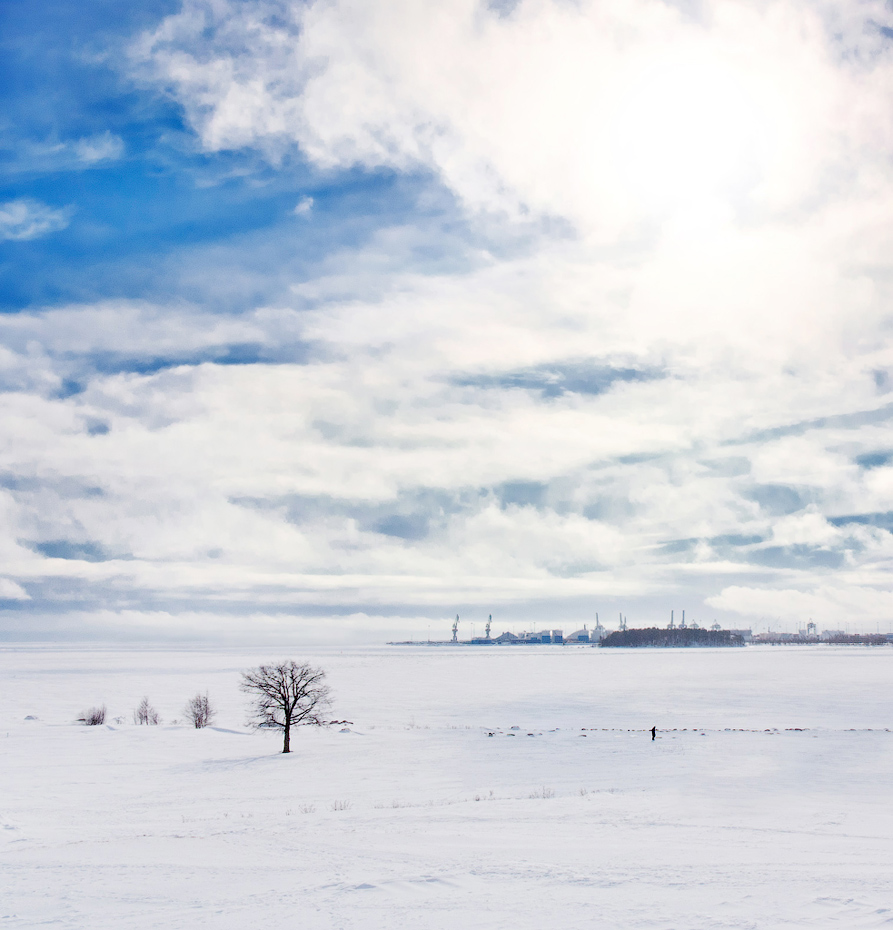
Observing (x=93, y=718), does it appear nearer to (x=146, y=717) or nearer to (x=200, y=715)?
(x=146, y=717)

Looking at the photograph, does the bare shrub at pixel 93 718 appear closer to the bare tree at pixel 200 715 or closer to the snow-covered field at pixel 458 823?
the snow-covered field at pixel 458 823

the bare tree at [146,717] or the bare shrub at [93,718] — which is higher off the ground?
the bare shrub at [93,718]

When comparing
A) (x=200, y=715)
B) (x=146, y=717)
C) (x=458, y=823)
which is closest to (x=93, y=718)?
(x=146, y=717)

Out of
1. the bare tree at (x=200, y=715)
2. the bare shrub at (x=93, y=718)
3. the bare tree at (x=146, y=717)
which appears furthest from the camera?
the bare tree at (x=146, y=717)

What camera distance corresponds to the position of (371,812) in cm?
2792

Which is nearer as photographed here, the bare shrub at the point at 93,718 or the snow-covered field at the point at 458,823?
the snow-covered field at the point at 458,823

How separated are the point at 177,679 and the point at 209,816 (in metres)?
112

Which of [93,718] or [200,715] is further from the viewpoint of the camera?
[200,715]

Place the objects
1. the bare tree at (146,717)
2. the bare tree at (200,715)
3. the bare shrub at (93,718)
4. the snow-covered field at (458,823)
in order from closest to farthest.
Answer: the snow-covered field at (458,823), the bare shrub at (93,718), the bare tree at (200,715), the bare tree at (146,717)

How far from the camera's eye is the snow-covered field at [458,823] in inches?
569

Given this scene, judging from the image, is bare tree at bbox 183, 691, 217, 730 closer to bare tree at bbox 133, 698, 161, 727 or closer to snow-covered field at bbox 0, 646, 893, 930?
snow-covered field at bbox 0, 646, 893, 930

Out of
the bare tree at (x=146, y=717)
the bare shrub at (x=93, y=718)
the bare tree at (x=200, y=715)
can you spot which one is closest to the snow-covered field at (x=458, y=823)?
the bare tree at (x=146, y=717)

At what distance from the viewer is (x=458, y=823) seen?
81.3 ft

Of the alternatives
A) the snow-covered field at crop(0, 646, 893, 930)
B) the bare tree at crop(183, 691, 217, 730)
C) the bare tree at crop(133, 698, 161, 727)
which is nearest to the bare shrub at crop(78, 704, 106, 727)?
the snow-covered field at crop(0, 646, 893, 930)
